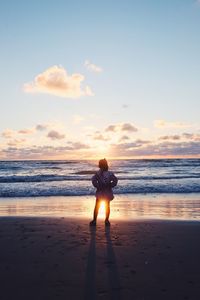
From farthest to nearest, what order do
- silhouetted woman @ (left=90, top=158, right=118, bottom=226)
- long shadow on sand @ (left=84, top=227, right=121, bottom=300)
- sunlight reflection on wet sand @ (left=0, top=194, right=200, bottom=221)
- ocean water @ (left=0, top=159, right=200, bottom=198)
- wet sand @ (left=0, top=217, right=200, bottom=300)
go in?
ocean water @ (left=0, top=159, right=200, bottom=198), sunlight reflection on wet sand @ (left=0, top=194, right=200, bottom=221), silhouetted woman @ (left=90, top=158, right=118, bottom=226), wet sand @ (left=0, top=217, right=200, bottom=300), long shadow on sand @ (left=84, top=227, right=121, bottom=300)

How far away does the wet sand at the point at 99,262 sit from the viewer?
4863mm

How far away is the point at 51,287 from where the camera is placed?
16.4 ft

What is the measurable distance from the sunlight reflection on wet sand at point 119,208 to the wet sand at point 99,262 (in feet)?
8.75

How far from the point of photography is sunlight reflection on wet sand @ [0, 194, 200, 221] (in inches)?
486

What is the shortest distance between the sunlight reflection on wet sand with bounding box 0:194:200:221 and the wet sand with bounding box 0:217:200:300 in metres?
2.67

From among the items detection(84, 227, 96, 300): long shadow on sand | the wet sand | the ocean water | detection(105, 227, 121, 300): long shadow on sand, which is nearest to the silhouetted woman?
the wet sand

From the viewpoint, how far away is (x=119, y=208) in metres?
14.2

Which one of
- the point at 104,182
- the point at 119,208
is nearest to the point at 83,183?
the point at 119,208

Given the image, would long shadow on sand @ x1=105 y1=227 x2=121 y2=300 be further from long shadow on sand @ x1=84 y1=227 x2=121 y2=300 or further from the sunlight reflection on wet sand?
the sunlight reflection on wet sand

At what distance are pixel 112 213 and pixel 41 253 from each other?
6.39 metres

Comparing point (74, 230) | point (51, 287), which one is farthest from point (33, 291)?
point (74, 230)

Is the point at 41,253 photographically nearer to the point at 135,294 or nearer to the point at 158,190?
the point at 135,294

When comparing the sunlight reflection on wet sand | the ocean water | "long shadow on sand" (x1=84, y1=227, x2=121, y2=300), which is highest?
the ocean water

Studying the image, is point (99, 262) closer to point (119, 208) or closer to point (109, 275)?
point (109, 275)
